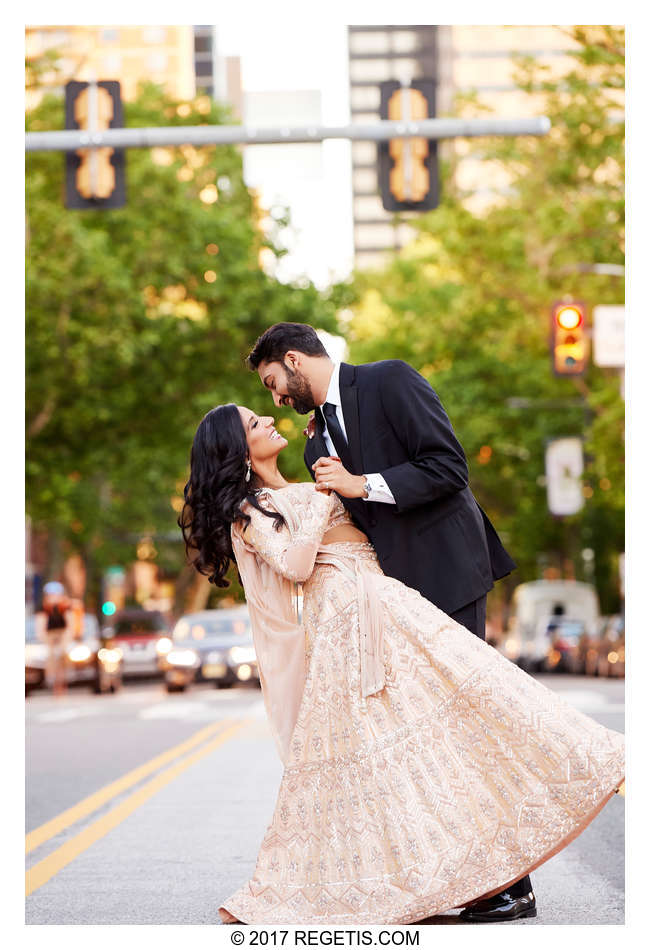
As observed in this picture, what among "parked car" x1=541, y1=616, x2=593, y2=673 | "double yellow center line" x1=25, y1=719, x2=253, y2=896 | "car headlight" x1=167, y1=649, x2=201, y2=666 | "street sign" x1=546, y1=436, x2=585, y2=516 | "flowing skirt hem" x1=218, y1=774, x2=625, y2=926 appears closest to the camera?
"flowing skirt hem" x1=218, y1=774, x2=625, y2=926

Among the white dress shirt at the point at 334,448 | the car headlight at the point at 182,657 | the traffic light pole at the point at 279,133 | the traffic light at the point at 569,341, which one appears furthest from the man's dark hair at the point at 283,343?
the car headlight at the point at 182,657

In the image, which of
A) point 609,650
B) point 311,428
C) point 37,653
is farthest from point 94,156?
point 609,650

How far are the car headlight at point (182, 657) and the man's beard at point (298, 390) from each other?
21.6m

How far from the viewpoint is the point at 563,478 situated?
4184cm

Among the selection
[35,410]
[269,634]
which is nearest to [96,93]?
[269,634]

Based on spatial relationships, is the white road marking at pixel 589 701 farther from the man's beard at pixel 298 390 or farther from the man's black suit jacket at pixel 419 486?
the man's beard at pixel 298 390

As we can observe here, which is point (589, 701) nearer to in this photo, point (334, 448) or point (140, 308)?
point (334, 448)

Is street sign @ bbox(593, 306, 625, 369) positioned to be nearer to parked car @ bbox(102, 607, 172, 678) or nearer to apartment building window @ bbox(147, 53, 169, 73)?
parked car @ bbox(102, 607, 172, 678)

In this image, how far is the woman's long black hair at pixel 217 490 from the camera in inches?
207

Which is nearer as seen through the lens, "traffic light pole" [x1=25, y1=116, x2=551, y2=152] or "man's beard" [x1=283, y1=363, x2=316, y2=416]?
"man's beard" [x1=283, y1=363, x2=316, y2=416]

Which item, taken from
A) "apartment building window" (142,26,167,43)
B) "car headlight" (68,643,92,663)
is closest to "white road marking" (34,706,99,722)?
"car headlight" (68,643,92,663)

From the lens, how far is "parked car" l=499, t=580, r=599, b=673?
117ft

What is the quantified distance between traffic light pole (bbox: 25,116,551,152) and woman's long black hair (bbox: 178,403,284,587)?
7491 millimetres
